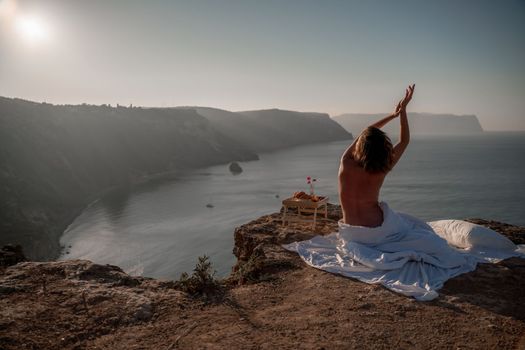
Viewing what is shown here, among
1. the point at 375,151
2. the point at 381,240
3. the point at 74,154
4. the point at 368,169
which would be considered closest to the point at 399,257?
the point at 381,240

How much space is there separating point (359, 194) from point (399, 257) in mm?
1184

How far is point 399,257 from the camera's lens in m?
5.71

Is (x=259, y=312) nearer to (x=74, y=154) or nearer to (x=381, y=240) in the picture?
(x=381, y=240)

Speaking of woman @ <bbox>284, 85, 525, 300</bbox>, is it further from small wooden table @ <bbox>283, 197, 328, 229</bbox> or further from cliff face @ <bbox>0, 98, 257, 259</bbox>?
cliff face @ <bbox>0, 98, 257, 259</bbox>

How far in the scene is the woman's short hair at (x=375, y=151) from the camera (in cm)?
560

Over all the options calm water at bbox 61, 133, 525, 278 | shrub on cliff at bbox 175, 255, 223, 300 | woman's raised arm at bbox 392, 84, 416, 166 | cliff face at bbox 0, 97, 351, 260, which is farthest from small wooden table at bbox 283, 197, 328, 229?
cliff face at bbox 0, 97, 351, 260

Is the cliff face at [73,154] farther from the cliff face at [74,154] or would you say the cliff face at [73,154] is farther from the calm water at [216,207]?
the calm water at [216,207]

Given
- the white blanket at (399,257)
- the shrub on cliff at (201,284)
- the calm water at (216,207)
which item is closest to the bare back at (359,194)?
the white blanket at (399,257)

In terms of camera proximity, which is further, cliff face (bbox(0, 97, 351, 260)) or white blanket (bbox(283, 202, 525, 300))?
cliff face (bbox(0, 97, 351, 260))

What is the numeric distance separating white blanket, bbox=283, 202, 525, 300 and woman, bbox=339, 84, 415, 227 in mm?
211

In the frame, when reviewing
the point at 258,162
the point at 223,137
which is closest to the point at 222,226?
the point at 258,162

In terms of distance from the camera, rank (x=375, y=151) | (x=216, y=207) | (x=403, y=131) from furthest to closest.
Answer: (x=216, y=207), (x=403, y=131), (x=375, y=151)

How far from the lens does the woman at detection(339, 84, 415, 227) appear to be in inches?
221

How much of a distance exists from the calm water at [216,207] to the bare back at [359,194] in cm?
3584
